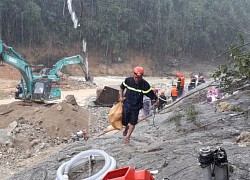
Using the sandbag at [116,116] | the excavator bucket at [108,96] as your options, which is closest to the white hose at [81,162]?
the sandbag at [116,116]

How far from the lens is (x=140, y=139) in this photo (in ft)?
22.6

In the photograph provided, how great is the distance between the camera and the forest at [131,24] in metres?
37.4

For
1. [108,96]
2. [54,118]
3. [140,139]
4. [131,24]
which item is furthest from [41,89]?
[131,24]

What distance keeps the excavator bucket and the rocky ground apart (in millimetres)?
3351

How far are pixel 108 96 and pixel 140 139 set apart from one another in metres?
10.1

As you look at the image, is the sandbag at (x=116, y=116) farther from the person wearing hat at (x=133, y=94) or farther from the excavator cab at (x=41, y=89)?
the excavator cab at (x=41, y=89)

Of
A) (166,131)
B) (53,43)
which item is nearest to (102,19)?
(53,43)

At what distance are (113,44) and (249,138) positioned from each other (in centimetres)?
3744

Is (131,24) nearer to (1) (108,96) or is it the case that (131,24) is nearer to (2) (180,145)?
(1) (108,96)

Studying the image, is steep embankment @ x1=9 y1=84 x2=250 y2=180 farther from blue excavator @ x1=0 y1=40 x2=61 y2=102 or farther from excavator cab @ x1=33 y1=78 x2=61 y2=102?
excavator cab @ x1=33 y1=78 x2=61 y2=102

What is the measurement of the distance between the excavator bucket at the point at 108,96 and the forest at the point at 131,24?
2056cm

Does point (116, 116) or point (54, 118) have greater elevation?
point (116, 116)

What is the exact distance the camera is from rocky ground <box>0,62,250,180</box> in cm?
492

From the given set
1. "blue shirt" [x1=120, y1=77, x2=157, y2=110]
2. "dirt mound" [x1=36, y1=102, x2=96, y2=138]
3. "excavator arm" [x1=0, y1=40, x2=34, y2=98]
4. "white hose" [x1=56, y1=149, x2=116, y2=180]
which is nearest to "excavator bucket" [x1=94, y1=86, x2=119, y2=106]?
"excavator arm" [x1=0, y1=40, x2=34, y2=98]
